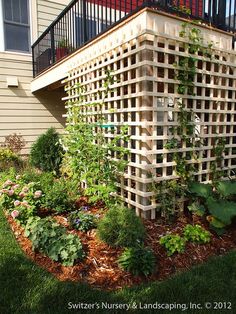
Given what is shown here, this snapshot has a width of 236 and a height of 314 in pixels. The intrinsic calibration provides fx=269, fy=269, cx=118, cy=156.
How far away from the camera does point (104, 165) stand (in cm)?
388

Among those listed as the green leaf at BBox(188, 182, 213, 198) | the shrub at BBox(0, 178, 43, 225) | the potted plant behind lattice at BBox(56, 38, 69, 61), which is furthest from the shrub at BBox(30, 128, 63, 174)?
the green leaf at BBox(188, 182, 213, 198)

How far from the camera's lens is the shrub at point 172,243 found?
111 inches

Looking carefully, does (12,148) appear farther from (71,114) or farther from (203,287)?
(203,287)

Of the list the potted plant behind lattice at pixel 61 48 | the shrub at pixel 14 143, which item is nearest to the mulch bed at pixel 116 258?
the shrub at pixel 14 143

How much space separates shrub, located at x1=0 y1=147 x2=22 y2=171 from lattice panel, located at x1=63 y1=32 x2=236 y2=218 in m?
3.42

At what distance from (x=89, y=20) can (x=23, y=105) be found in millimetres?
3173

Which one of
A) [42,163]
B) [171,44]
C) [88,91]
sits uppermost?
[171,44]

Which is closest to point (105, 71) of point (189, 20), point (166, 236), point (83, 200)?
point (189, 20)

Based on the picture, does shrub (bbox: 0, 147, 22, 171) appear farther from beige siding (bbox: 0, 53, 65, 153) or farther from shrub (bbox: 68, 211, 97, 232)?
shrub (bbox: 68, 211, 97, 232)

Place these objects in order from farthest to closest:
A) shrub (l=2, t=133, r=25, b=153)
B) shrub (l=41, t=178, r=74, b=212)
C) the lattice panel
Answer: shrub (l=2, t=133, r=25, b=153)
shrub (l=41, t=178, r=74, b=212)
the lattice panel

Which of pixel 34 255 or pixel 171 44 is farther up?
pixel 171 44

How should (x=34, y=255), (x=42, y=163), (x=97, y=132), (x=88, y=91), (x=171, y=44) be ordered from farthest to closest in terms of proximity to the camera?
(x=42, y=163) < (x=88, y=91) < (x=97, y=132) < (x=171, y=44) < (x=34, y=255)

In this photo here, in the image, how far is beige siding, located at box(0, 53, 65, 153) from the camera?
7875 mm

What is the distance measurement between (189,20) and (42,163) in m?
4.53
